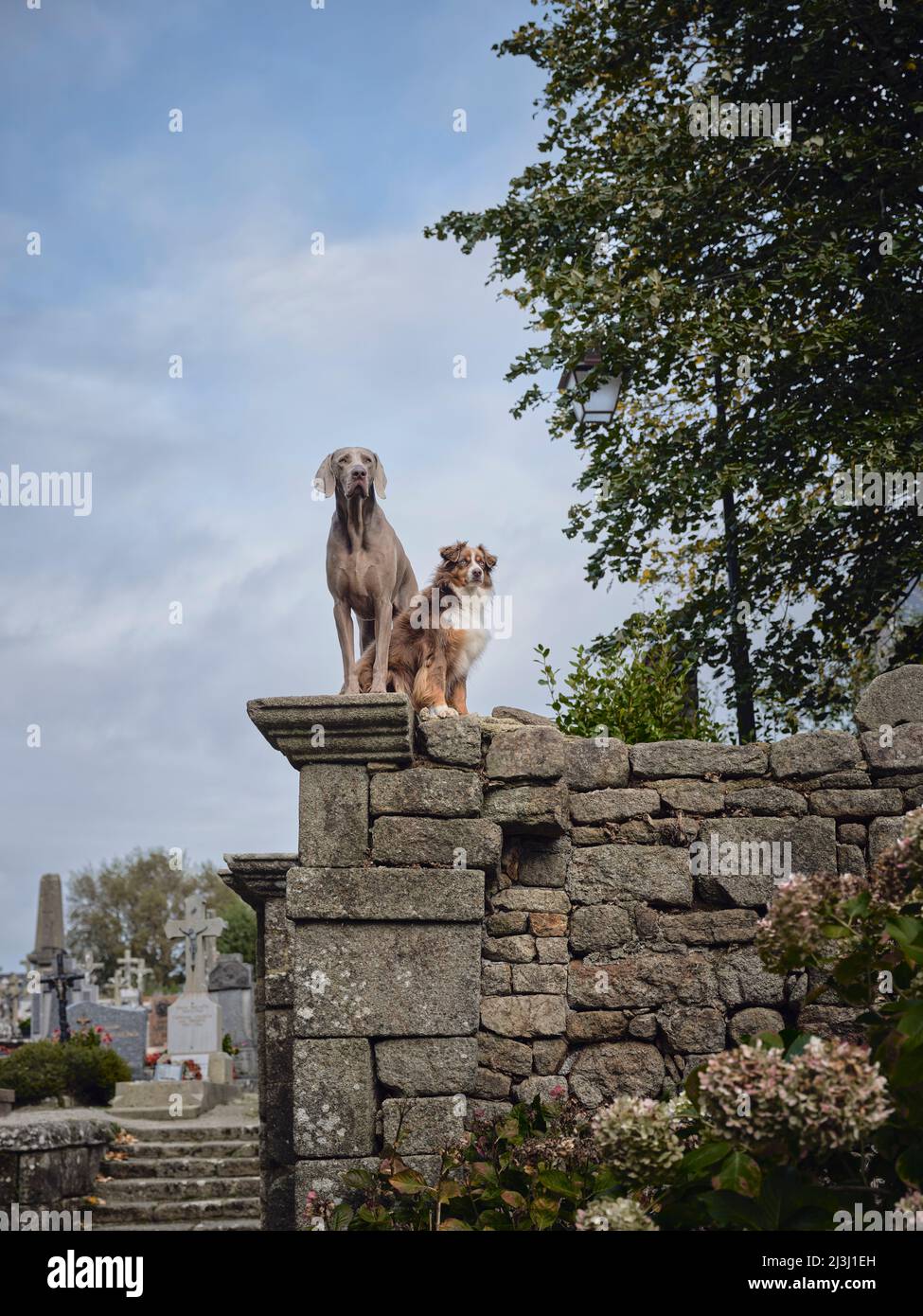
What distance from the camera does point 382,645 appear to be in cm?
495

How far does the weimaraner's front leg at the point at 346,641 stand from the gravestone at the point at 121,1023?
683 inches

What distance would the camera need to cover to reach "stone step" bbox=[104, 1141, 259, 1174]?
11.5 meters

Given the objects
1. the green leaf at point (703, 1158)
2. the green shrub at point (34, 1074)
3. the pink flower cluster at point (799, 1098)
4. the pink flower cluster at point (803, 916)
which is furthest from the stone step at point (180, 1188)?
the pink flower cluster at point (799, 1098)

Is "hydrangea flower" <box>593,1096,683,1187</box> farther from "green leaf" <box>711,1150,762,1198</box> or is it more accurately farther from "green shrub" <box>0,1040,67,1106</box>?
"green shrub" <box>0,1040,67,1106</box>

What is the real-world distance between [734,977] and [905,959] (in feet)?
7.85

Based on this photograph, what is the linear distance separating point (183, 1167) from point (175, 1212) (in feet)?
3.46

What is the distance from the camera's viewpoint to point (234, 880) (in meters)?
6.79

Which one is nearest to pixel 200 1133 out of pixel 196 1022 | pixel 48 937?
pixel 196 1022

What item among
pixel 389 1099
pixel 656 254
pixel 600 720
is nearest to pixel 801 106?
pixel 656 254

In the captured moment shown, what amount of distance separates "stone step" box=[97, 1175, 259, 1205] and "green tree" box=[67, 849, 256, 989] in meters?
27.1

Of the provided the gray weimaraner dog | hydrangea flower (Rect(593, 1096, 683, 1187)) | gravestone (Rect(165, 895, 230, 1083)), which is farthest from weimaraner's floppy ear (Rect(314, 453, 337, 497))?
gravestone (Rect(165, 895, 230, 1083))

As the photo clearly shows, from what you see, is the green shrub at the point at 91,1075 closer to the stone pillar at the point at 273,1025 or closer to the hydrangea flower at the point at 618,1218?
the stone pillar at the point at 273,1025

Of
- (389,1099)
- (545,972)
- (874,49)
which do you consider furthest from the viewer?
(874,49)
